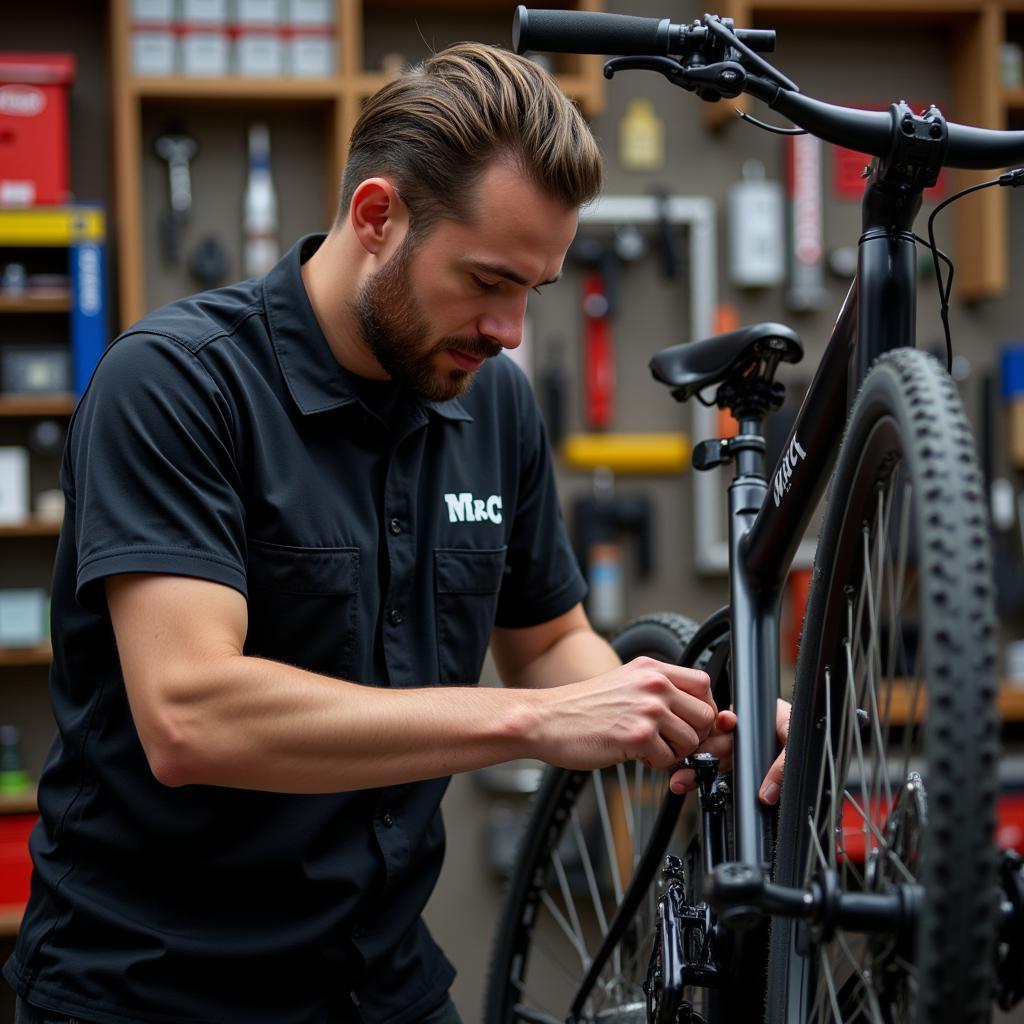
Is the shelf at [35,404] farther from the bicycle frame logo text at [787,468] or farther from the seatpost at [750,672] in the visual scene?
the bicycle frame logo text at [787,468]

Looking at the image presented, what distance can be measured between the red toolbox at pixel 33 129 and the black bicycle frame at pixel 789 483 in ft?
6.95

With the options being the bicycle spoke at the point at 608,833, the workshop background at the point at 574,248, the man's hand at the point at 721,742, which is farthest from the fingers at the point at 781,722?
the workshop background at the point at 574,248

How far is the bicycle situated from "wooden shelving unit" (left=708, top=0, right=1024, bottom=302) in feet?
6.82

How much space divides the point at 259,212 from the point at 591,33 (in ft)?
7.17

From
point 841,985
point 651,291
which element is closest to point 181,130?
point 651,291

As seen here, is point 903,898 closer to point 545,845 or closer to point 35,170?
point 545,845

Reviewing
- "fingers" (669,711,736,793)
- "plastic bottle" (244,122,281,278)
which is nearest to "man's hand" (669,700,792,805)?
"fingers" (669,711,736,793)

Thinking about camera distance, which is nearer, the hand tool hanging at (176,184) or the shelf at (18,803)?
the shelf at (18,803)

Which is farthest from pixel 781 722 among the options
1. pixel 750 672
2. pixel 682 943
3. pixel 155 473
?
pixel 155 473

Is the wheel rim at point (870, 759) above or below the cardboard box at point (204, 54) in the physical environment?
below

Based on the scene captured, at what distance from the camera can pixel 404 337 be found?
122 centimetres

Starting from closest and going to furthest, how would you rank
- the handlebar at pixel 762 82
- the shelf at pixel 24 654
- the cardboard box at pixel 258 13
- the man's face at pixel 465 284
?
1. the handlebar at pixel 762 82
2. the man's face at pixel 465 284
3. the shelf at pixel 24 654
4. the cardboard box at pixel 258 13

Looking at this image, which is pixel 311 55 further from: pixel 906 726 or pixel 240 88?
pixel 906 726

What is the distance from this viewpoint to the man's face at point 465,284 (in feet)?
3.83
